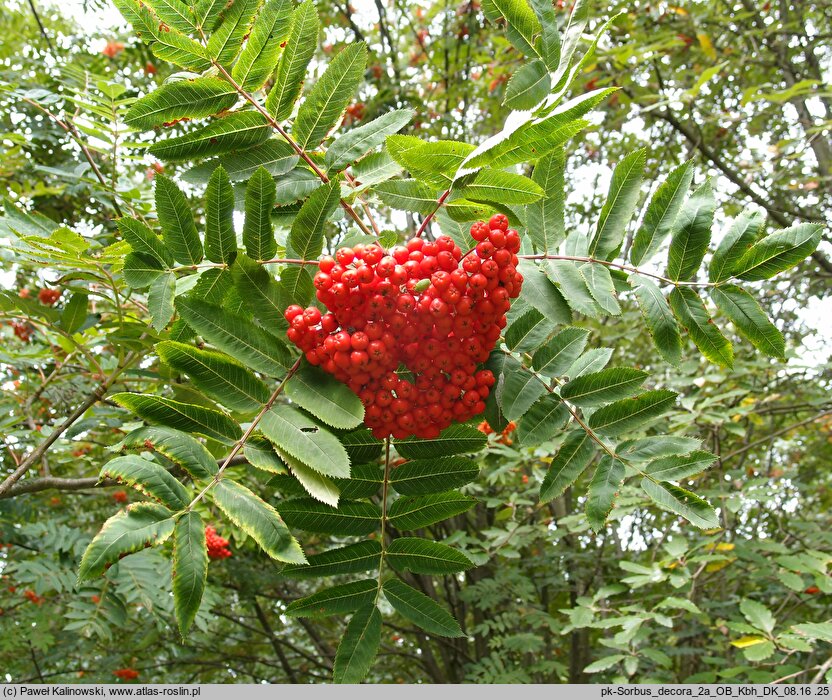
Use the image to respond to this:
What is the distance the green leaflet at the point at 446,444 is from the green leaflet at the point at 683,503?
0.44 meters

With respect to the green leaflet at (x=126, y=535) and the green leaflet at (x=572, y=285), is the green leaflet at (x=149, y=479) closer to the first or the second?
the green leaflet at (x=126, y=535)

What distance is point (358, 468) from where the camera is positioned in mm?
1481

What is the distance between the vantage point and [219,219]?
52.9 inches

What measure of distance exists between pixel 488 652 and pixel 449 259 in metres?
4.63

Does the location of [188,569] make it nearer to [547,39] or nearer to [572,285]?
[572,285]

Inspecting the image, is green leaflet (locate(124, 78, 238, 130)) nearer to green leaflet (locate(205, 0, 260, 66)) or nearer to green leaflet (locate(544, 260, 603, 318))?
green leaflet (locate(205, 0, 260, 66))

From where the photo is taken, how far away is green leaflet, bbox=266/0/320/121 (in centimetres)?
139

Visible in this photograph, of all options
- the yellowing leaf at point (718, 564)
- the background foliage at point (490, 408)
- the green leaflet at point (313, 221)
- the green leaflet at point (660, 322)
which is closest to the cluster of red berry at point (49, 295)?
the background foliage at point (490, 408)

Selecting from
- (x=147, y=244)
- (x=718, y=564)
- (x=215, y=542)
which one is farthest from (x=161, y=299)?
(x=718, y=564)

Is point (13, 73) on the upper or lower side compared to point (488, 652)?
upper

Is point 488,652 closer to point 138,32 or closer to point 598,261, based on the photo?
point 598,261

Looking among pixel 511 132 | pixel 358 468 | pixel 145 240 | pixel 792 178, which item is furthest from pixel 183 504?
pixel 792 178

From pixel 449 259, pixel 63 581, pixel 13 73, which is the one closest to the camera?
pixel 449 259

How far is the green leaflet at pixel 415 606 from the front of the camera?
4.76 feet
